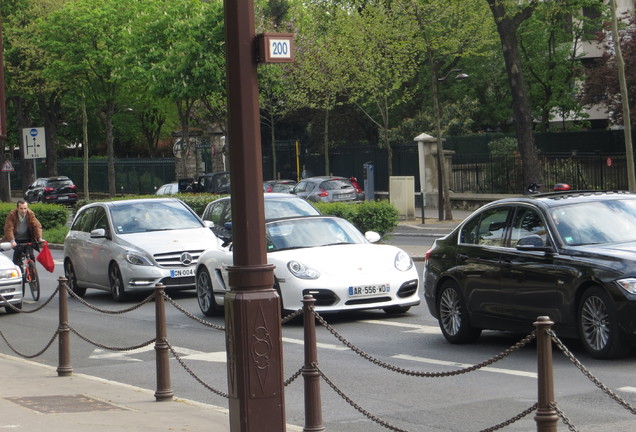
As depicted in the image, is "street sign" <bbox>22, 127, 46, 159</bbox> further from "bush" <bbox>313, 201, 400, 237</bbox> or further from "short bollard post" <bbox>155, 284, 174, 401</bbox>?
"short bollard post" <bbox>155, 284, 174, 401</bbox>

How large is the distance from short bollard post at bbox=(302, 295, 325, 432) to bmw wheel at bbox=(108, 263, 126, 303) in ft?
38.6

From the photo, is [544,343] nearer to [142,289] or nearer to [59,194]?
[142,289]

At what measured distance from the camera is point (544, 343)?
588 centimetres

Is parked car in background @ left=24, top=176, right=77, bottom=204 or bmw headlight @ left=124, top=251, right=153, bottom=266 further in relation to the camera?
parked car in background @ left=24, top=176, right=77, bottom=204

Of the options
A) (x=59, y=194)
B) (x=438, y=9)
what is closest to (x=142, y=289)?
(x=438, y=9)

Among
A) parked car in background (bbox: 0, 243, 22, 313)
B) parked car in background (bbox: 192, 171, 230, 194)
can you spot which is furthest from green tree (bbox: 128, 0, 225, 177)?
parked car in background (bbox: 0, 243, 22, 313)

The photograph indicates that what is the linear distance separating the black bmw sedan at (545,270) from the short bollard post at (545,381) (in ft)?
15.2

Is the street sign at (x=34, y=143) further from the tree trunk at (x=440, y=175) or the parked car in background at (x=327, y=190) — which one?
the tree trunk at (x=440, y=175)

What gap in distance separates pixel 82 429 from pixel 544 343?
4023mm

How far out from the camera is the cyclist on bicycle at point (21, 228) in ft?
68.8

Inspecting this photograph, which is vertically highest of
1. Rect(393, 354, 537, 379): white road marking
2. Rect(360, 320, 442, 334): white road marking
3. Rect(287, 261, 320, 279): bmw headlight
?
Rect(287, 261, 320, 279): bmw headlight

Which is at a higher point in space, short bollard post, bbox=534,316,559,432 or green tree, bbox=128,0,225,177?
green tree, bbox=128,0,225,177

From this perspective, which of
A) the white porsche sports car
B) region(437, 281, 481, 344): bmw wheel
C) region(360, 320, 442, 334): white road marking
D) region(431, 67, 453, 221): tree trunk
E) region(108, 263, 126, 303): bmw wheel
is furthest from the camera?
region(431, 67, 453, 221): tree trunk

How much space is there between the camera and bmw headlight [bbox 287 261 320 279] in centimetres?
1455
